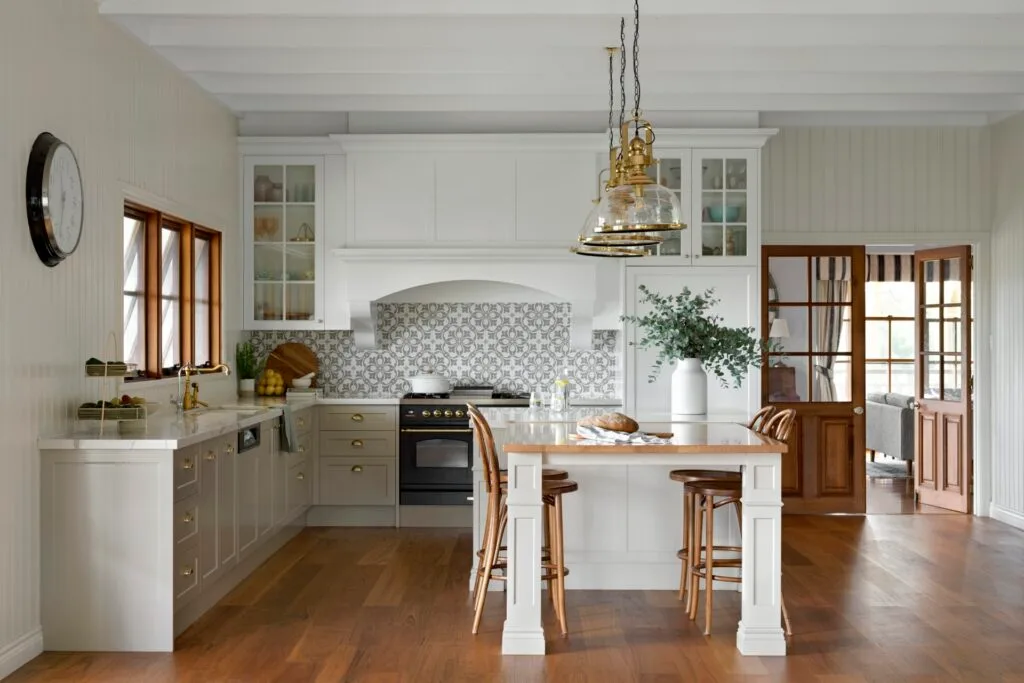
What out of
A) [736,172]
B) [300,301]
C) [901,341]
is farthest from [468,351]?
[901,341]

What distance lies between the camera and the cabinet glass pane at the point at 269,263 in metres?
7.20

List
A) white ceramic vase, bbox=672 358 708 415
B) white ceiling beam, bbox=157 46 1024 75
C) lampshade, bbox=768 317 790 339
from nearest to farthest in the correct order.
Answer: white ceramic vase, bbox=672 358 708 415
white ceiling beam, bbox=157 46 1024 75
lampshade, bbox=768 317 790 339

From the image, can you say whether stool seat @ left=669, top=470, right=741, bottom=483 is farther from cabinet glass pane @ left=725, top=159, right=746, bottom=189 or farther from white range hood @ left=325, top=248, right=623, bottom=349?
cabinet glass pane @ left=725, top=159, right=746, bottom=189

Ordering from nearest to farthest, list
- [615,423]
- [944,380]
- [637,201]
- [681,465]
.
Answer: [637,201], [681,465], [615,423], [944,380]

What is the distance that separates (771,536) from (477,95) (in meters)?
3.57

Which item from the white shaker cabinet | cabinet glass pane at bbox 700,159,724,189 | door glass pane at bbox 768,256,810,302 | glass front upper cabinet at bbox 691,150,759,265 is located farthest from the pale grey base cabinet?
door glass pane at bbox 768,256,810,302

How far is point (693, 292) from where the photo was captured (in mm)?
6957

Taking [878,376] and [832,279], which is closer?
[832,279]

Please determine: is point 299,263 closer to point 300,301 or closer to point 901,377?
point 300,301

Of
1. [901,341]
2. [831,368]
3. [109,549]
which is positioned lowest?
[109,549]

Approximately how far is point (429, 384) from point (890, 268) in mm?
7404

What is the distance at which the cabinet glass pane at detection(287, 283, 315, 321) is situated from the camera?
7.19m

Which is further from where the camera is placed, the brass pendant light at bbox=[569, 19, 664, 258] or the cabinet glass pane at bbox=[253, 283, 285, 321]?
the cabinet glass pane at bbox=[253, 283, 285, 321]

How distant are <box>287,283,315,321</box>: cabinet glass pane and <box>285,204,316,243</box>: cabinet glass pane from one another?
33 centimetres
